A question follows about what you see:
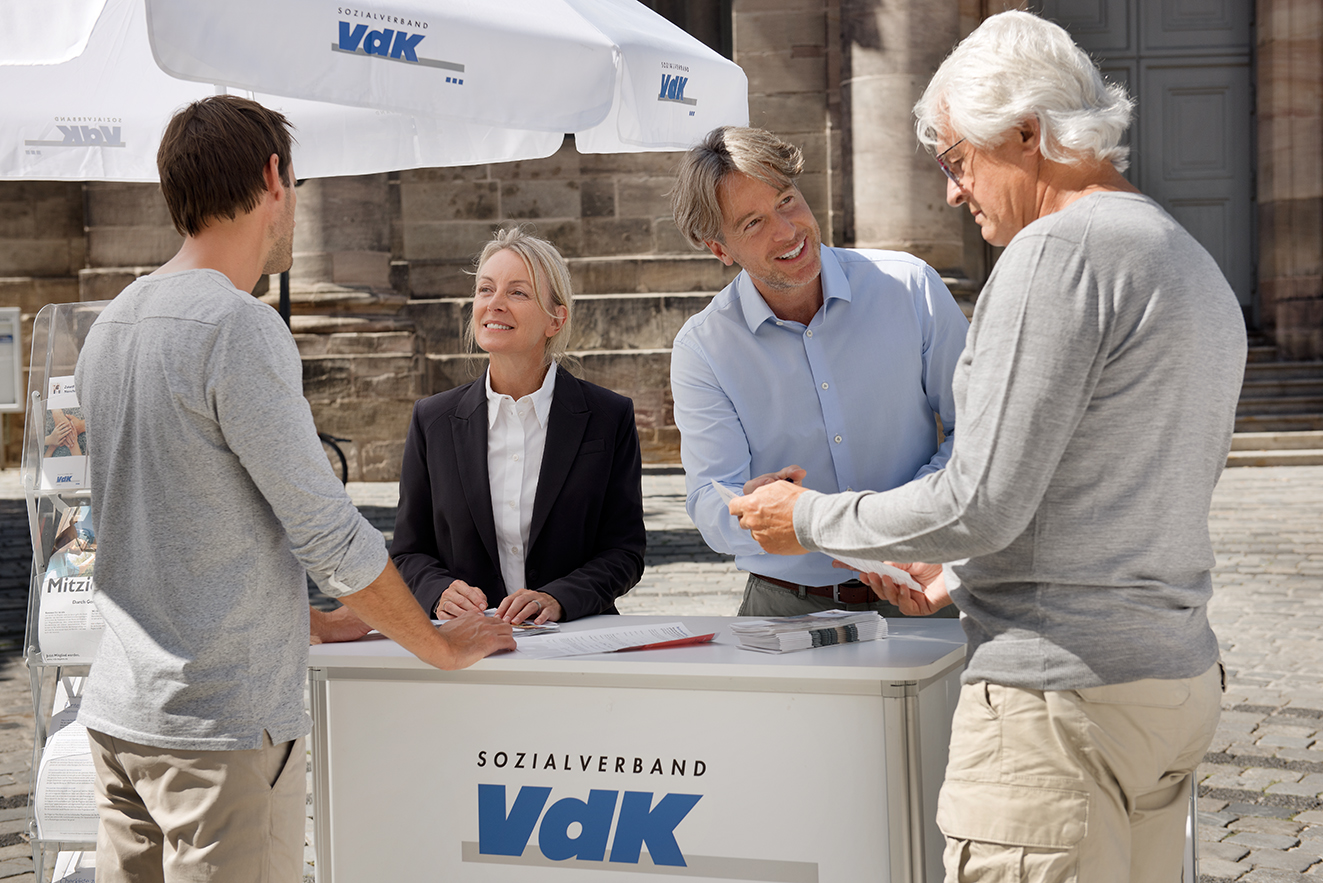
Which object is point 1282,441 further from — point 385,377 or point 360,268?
point 360,268

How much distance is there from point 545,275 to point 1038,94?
1.73 m

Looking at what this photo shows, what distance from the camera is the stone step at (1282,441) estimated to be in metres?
12.9

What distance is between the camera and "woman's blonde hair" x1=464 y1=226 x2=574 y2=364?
10.8ft

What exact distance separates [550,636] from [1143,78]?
14.6 meters

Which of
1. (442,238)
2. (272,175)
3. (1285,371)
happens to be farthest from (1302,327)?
(272,175)

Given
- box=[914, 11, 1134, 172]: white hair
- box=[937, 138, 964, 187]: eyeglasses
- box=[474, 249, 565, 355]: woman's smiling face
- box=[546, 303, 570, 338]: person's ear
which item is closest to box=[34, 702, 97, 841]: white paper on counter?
box=[474, 249, 565, 355]: woman's smiling face

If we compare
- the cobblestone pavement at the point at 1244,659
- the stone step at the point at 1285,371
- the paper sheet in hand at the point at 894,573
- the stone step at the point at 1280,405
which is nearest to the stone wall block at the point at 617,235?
the cobblestone pavement at the point at 1244,659

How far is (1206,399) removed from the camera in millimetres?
1678

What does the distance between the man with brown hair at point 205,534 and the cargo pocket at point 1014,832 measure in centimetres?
96

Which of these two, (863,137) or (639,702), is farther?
(863,137)

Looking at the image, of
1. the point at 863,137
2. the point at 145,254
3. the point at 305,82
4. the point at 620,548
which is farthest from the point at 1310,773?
the point at 145,254

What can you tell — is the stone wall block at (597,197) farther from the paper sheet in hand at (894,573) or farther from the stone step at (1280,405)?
the paper sheet in hand at (894,573)

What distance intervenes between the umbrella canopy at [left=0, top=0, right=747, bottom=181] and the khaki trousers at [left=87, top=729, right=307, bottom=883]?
5.20 feet

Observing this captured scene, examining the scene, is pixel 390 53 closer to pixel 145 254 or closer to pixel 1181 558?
pixel 1181 558
